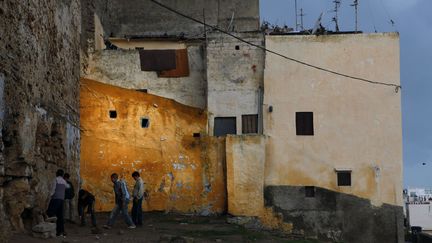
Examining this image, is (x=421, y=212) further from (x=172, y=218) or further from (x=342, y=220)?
(x=172, y=218)

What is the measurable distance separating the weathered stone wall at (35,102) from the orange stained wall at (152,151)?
1951mm

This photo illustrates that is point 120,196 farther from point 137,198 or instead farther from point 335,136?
point 335,136

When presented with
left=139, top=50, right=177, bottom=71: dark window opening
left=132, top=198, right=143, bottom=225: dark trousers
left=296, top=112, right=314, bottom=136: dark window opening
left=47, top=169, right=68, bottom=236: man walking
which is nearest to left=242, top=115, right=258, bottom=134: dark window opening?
left=296, top=112, right=314, bottom=136: dark window opening

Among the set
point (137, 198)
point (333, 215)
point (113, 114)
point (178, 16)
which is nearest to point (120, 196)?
point (137, 198)

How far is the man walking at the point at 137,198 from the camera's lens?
18516mm

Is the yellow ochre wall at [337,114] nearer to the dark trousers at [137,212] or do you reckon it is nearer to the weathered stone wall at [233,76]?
the weathered stone wall at [233,76]

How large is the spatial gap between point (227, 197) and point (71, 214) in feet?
20.3

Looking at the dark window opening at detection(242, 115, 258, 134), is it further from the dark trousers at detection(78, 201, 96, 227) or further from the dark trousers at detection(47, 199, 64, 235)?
the dark trousers at detection(47, 199, 64, 235)

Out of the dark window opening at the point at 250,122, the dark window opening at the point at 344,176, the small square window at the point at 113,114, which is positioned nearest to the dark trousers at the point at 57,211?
the small square window at the point at 113,114

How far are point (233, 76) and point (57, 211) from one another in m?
10.1

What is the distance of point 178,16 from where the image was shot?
28.8 meters

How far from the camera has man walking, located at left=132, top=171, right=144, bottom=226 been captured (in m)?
18.5

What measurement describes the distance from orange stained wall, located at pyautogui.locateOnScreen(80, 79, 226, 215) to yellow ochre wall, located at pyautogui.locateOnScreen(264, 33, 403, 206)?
2.26 meters

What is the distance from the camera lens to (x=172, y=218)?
21.9m
